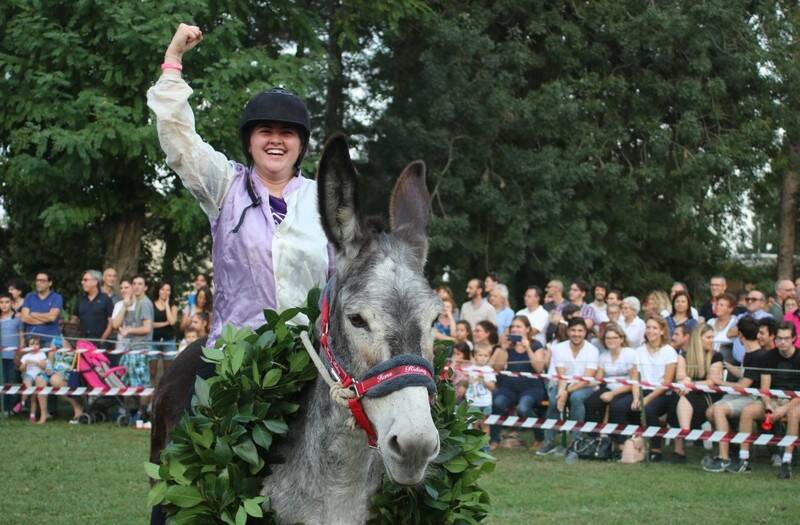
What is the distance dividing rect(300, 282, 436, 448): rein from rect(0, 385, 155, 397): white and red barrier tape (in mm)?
11195

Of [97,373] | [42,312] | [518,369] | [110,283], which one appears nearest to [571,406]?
[518,369]

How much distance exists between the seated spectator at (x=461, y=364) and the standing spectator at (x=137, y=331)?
15.1 ft

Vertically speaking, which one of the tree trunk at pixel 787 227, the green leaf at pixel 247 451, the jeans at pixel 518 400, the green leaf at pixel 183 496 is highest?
the tree trunk at pixel 787 227

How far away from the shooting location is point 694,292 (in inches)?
1043

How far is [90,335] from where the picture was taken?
16078 mm

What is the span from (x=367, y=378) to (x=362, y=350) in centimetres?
12

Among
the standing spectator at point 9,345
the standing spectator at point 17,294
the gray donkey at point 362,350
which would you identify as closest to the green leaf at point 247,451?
the gray donkey at point 362,350

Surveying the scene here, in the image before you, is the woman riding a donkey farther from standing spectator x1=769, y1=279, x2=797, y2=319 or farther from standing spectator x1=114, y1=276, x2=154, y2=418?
standing spectator x1=769, y1=279, x2=797, y2=319

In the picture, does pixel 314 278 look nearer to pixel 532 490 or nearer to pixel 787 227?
pixel 532 490

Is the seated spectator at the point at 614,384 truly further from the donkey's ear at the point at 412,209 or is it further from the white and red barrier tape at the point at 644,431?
the donkey's ear at the point at 412,209

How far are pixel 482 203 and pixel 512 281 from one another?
2.17 metres

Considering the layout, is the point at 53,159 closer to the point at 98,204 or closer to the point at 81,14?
the point at 98,204

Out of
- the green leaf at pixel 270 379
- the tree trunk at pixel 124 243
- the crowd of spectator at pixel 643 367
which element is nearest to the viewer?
the green leaf at pixel 270 379

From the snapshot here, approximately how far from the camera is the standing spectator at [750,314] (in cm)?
1267
